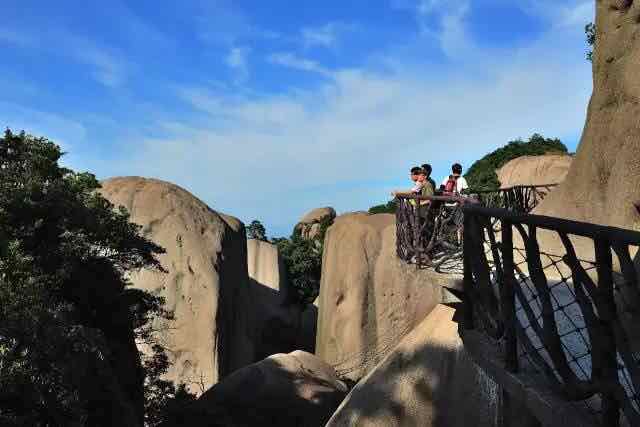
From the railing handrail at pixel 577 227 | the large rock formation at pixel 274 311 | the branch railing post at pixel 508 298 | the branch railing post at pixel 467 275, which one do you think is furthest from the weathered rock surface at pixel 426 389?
the large rock formation at pixel 274 311

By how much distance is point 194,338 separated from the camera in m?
14.5

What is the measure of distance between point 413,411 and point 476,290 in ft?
14.7

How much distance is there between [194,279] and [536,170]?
589 inches

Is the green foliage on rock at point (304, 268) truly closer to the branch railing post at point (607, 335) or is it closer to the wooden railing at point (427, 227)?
the wooden railing at point (427, 227)

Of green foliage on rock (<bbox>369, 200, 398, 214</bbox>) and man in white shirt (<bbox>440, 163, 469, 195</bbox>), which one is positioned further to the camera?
green foliage on rock (<bbox>369, 200, 398, 214</bbox>)

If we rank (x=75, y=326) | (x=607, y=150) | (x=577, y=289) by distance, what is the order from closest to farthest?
(x=577, y=289)
(x=607, y=150)
(x=75, y=326)

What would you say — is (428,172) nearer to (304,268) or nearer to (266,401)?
(266,401)

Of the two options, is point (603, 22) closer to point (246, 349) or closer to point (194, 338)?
point (194, 338)

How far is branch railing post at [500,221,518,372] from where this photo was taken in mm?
3340

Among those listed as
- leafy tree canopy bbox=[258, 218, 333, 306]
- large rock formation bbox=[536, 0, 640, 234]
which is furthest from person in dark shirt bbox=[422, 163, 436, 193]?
leafy tree canopy bbox=[258, 218, 333, 306]

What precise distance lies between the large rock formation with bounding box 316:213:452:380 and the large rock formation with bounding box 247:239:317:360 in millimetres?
4089

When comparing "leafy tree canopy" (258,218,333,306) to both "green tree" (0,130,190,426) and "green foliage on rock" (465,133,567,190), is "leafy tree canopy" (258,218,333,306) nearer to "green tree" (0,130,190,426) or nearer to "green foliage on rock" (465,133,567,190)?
"green foliage on rock" (465,133,567,190)

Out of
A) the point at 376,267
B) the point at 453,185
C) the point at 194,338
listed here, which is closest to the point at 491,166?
the point at 376,267

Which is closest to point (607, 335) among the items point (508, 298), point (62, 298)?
point (508, 298)
